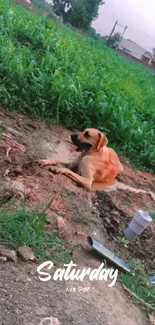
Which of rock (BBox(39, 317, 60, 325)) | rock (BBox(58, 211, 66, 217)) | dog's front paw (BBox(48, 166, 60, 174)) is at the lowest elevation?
dog's front paw (BBox(48, 166, 60, 174))

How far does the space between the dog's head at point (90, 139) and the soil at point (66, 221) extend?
0.47 meters

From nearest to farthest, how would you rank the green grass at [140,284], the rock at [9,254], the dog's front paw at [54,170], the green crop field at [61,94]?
the rock at [9,254] → the green grass at [140,284] → the dog's front paw at [54,170] → the green crop field at [61,94]

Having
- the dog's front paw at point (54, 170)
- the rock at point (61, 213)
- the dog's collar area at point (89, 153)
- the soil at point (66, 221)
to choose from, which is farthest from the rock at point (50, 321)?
the dog's collar area at point (89, 153)

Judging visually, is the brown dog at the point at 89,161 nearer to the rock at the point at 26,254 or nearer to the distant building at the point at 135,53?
the rock at the point at 26,254

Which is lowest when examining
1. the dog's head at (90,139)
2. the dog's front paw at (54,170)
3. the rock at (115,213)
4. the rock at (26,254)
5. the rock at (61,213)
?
the rock at (115,213)

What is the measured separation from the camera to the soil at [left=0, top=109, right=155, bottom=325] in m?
2.63

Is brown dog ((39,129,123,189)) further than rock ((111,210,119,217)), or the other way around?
brown dog ((39,129,123,189))

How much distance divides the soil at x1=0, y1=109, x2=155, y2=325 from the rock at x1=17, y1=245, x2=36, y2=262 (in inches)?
1.6

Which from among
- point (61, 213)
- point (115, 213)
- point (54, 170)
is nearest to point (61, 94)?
point (54, 170)

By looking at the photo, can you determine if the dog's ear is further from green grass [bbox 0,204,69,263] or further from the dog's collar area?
green grass [bbox 0,204,69,263]

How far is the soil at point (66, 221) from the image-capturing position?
104 inches

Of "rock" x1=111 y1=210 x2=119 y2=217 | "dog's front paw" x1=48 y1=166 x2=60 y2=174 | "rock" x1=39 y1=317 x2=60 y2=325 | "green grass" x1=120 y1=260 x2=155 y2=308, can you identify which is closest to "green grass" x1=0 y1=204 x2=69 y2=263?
"green grass" x1=120 y1=260 x2=155 y2=308

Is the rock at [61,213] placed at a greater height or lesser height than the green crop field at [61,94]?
greater

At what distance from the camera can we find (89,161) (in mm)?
5254
